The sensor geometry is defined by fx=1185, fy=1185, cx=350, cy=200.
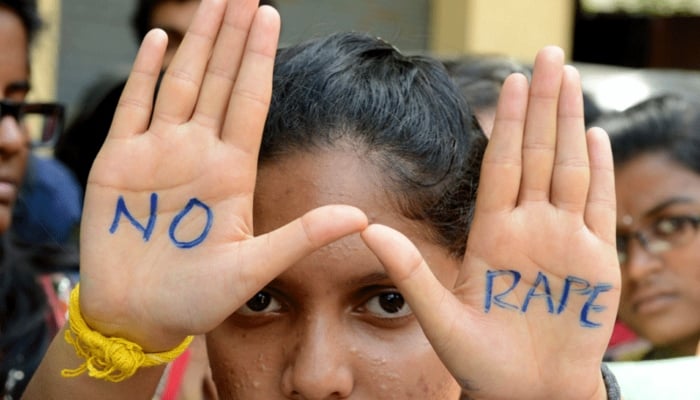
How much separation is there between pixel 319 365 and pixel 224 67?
1.66 ft

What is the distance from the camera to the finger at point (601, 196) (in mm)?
1888

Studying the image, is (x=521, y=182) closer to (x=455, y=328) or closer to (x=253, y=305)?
(x=455, y=328)

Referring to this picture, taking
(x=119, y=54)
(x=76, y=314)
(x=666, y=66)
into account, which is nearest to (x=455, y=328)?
(x=76, y=314)

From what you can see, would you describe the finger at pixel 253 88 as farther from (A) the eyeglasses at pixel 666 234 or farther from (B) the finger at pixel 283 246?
(A) the eyeglasses at pixel 666 234

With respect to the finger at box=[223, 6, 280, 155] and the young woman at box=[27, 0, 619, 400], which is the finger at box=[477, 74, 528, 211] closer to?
the young woman at box=[27, 0, 619, 400]

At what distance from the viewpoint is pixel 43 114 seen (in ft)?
11.7

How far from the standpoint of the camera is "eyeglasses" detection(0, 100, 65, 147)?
11.2 feet

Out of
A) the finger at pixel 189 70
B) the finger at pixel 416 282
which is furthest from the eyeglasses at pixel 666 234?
the finger at pixel 189 70

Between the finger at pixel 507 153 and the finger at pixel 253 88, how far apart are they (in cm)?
38

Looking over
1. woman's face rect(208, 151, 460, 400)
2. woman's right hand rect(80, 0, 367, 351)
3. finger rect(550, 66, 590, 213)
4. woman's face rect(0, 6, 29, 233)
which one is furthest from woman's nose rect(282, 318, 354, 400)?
woman's face rect(0, 6, 29, 233)

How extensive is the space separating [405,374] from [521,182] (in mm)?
387

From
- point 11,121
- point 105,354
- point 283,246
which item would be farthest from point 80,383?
point 11,121

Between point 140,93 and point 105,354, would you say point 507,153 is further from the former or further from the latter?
point 105,354

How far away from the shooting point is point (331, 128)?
6.90 ft
